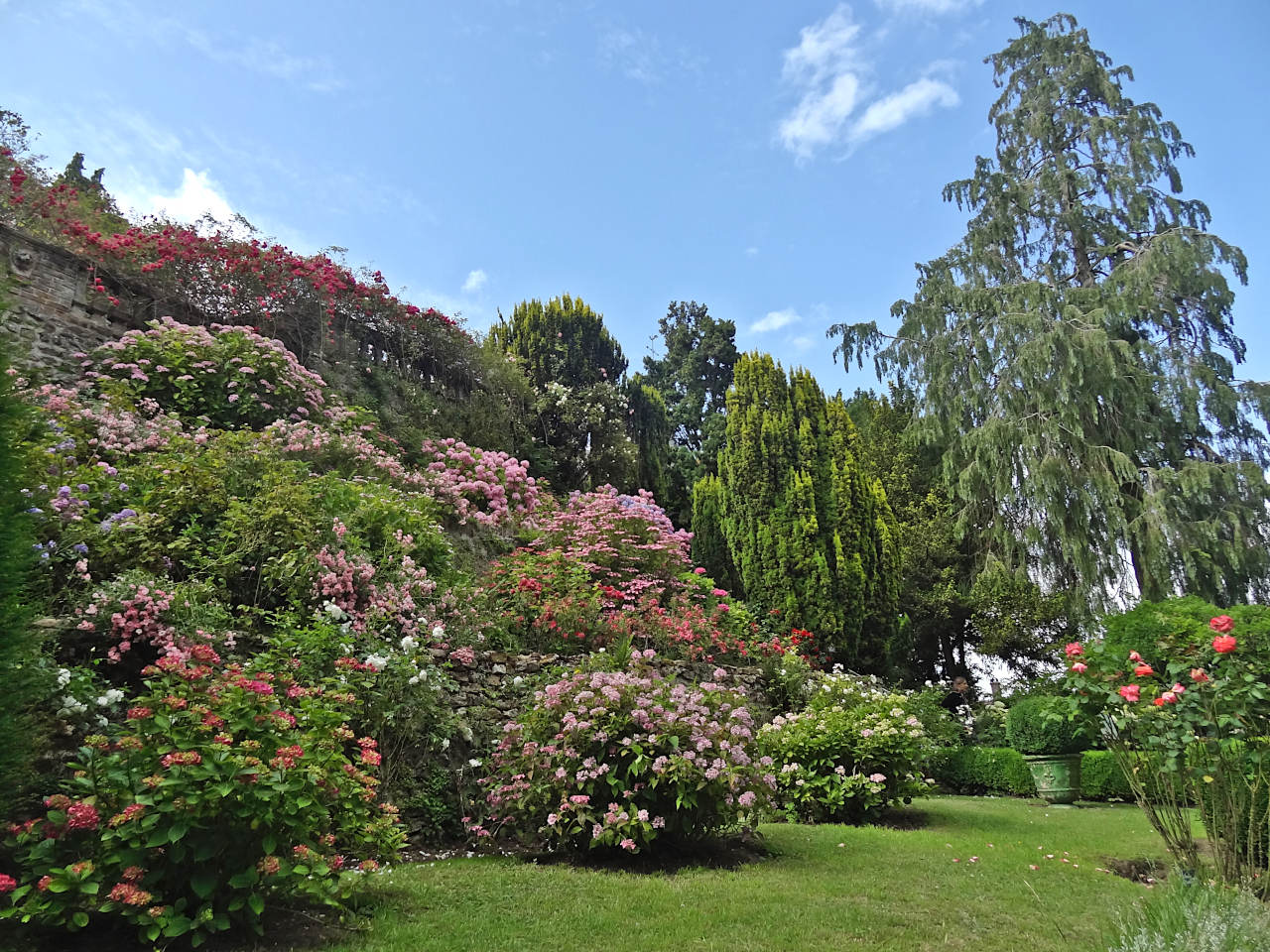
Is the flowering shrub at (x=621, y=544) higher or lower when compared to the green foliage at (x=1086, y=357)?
lower

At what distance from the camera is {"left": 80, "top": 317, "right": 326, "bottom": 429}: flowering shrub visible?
7570 millimetres

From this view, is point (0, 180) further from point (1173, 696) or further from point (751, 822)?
point (1173, 696)

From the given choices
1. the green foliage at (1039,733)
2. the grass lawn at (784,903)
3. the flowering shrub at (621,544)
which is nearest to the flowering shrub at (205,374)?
the flowering shrub at (621,544)

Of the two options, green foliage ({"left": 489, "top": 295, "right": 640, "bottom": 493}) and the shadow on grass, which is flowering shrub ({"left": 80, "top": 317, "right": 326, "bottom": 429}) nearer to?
green foliage ({"left": 489, "top": 295, "right": 640, "bottom": 493})

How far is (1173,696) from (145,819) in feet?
14.5

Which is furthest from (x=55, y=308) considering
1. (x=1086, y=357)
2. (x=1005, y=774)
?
(x=1086, y=357)

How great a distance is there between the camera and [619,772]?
4.30 m

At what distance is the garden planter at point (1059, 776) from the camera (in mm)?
8758

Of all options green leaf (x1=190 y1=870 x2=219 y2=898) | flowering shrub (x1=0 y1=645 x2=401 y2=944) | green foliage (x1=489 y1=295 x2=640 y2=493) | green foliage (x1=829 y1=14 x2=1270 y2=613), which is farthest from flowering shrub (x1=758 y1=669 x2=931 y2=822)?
green foliage (x1=829 y1=14 x2=1270 y2=613)

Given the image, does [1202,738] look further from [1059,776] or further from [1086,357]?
[1086,357]

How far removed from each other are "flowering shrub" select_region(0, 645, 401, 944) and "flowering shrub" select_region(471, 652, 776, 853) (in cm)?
A: 162

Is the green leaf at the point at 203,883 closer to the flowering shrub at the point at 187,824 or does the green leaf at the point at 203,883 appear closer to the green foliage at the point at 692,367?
the flowering shrub at the point at 187,824

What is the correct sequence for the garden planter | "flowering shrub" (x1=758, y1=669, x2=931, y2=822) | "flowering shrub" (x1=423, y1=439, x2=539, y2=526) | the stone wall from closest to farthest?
"flowering shrub" (x1=758, y1=669, x2=931, y2=822)
the stone wall
"flowering shrub" (x1=423, y1=439, x2=539, y2=526)
the garden planter

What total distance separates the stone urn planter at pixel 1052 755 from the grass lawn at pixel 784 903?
403 cm
